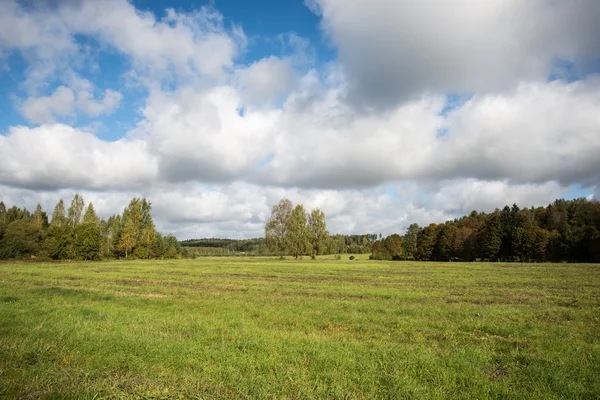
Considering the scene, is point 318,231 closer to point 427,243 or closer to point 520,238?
point 427,243

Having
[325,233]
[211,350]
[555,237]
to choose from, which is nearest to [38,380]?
[211,350]

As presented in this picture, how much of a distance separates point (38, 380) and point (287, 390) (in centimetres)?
501

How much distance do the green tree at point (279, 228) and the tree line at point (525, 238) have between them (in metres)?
41.6

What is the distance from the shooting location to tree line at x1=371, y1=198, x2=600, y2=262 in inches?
3285

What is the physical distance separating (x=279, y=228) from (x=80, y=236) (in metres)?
52.5

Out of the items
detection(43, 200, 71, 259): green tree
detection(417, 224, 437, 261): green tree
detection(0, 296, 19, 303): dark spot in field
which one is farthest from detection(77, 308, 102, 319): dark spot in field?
detection(417, 224, 437, 261): green tree

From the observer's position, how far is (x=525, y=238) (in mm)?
88750

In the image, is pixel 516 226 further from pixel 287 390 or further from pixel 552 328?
pixel 287 390

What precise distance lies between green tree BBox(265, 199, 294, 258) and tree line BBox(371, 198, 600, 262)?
41.6 metres

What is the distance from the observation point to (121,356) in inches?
334

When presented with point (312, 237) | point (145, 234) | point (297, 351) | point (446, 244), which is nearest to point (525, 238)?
point (446, 244)

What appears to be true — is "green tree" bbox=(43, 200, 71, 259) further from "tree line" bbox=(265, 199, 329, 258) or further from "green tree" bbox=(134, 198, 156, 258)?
"tree line" bbox=(265, 199, 329, 258)

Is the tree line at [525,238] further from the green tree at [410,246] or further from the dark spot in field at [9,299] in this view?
the dark spot in field at [9,299]

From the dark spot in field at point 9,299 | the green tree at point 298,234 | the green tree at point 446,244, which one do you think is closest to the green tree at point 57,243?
the green tree at point 298,234
